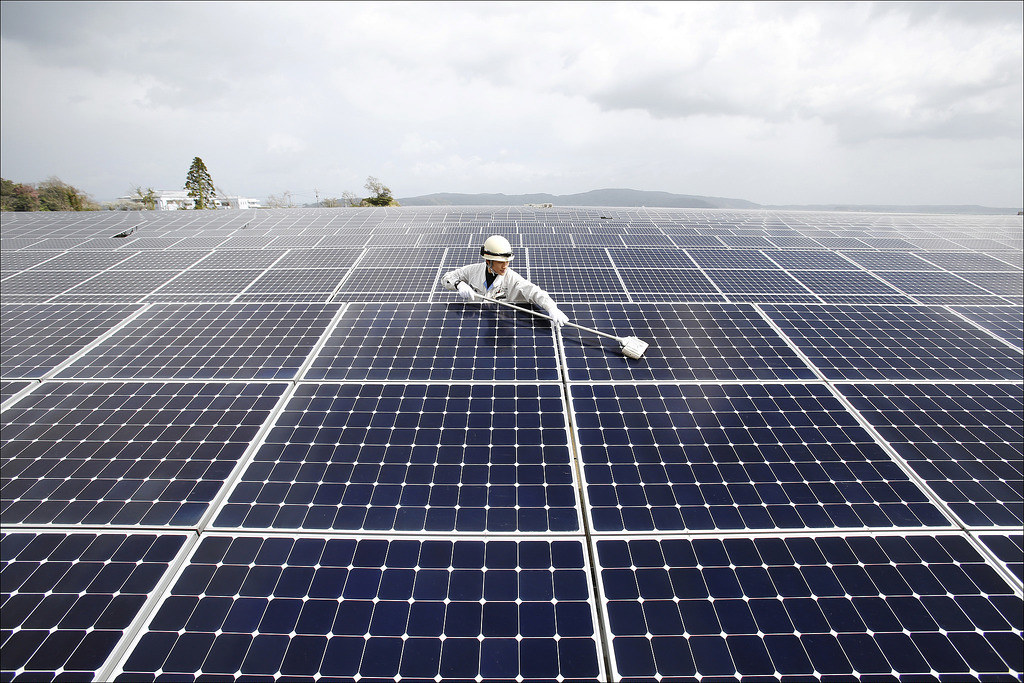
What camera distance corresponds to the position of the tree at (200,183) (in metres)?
64.2

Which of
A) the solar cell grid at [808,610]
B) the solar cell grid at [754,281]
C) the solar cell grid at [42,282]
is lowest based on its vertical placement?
the solar cell grid at [808,610]

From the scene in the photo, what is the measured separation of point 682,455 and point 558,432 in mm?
1594

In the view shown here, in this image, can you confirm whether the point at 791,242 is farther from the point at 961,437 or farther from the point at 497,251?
the point at 497,251

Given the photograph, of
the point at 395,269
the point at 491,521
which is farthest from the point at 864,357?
the point at 395,269

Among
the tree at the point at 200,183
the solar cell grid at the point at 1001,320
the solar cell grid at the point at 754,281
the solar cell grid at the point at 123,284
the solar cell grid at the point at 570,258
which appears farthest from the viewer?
the tree at the point at 200,183

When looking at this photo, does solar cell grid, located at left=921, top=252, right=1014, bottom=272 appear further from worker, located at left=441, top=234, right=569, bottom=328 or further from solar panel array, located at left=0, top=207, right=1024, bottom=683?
worker, located at left=441, top=234, right=569, bottom=328

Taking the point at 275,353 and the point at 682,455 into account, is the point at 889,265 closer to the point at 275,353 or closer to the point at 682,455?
the point at 682,455

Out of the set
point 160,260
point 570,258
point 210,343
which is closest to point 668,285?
point 570,258

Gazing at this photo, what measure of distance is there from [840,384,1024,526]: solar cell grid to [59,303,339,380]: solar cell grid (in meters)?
9.08

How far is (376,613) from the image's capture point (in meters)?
3.21

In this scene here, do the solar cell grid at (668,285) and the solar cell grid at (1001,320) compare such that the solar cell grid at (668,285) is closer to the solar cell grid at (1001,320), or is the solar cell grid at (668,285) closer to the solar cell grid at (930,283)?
the solar cell grid at (1001,320)

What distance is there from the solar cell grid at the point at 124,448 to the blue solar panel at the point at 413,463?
1.64 feet

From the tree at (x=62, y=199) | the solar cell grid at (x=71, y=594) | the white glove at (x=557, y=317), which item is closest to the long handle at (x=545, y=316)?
the white glove at (x=557, y=317)

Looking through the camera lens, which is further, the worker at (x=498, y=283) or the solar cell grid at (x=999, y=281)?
the solar cell grid at (x=999, y=281)
